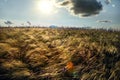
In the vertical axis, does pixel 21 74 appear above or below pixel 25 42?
below

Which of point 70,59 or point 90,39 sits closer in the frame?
point 70,59

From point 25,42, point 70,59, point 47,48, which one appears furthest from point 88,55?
point 25,42

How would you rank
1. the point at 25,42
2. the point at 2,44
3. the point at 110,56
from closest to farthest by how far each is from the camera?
the point at 110,56, the point at 2,44, the point at 25,42

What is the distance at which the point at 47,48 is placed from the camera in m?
11.8

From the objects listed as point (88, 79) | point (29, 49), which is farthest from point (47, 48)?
point (88, 79)

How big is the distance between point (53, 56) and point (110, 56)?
8.12 ft

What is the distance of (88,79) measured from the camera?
8.50 m

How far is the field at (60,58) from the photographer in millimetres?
8805

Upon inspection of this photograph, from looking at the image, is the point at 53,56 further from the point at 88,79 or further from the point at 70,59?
the point at 88,79

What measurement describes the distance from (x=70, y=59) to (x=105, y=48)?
166 cm

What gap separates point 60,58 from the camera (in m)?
10.4

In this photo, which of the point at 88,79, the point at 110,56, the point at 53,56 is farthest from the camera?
the point at 53,56

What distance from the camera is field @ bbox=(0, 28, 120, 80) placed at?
28.9 feet

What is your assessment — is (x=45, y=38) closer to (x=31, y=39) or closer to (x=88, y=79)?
(x=31, y=39)
